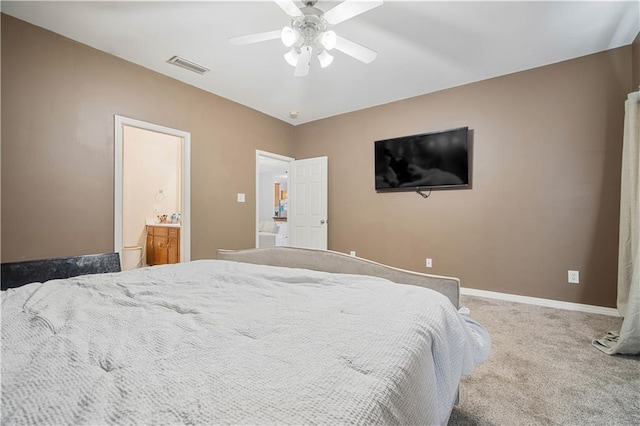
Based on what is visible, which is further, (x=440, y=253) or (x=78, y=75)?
(x=440, y=253)

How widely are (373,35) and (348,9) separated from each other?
81 cm

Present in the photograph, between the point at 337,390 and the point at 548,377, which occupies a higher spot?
the point at 337,390

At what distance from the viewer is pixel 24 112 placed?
7.68 ft

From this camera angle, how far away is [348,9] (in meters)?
1.83

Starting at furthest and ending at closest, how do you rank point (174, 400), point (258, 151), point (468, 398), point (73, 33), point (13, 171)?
point (258, 151) → point (73, 33) → point (13, 171) → point (468, 398) → point (174, 400)

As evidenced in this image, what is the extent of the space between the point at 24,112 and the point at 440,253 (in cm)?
451

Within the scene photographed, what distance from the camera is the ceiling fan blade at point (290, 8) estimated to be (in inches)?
70.5

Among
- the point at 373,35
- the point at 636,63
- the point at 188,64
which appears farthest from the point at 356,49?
the point at 636,63

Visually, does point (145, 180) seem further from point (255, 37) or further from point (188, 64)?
point (255, 37)

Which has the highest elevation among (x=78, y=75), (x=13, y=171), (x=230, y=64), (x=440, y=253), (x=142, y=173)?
(x=230, y=64)

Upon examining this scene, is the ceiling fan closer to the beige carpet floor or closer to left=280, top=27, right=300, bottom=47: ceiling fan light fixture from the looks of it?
left=280, top=27, right=300, bottom=47: ceiling fan light fixture

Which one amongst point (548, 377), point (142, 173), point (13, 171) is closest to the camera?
point (548, 377)

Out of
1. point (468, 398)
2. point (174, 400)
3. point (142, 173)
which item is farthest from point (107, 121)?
point (468, 398)

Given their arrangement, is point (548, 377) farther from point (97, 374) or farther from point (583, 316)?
point (97, 374)
